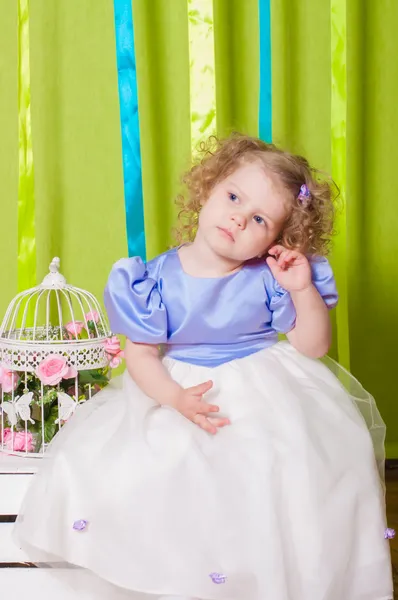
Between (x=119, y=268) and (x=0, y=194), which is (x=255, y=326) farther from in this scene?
(x=0, y=194)

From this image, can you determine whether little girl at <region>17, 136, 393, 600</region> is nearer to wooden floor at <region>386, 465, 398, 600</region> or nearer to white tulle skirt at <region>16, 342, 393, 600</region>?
white tulle skirt at <region>16, 342, 393, 600</region>

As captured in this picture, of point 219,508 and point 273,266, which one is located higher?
point 273,266

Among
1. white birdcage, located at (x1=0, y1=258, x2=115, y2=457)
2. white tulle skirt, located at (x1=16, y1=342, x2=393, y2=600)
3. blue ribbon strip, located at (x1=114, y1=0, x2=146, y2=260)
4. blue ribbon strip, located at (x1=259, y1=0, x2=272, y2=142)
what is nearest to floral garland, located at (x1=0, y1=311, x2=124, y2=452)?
white birdcage, located at (x1=0, y1=258, x2=115, y2=457)

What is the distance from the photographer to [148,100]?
2.05 metres

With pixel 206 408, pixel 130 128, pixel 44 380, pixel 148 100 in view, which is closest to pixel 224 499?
pixel 206 408

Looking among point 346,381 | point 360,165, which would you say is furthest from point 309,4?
point 346,381

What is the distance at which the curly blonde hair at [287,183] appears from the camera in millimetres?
1239

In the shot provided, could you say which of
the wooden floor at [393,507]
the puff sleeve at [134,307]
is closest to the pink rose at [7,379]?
the puff sleeve at [134,307]

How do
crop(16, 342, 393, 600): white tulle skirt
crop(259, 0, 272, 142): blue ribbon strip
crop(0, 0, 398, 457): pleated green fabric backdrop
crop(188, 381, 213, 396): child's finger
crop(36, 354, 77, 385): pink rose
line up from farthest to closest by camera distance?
crop(0, 0, 398, 457): pleated green fabric backdrop < crop(259, 0, 272, 142): blue ribbon strip < crop(36, 354, 77, 385): pink rose < crop(188, 381, 213, 396): child's finger < crop(16, 342, 393, 600): white tulle skirt

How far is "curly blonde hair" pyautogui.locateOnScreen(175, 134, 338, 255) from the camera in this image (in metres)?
1.24

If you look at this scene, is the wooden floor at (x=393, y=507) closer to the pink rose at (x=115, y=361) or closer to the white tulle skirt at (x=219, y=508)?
the white tulle skirt at (x=219, y=508)

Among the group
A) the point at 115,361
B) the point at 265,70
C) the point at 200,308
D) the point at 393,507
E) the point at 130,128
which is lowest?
the point at 393,507

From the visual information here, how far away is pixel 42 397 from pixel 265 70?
1.03 metres

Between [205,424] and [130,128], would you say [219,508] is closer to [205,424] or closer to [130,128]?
[205,424]
